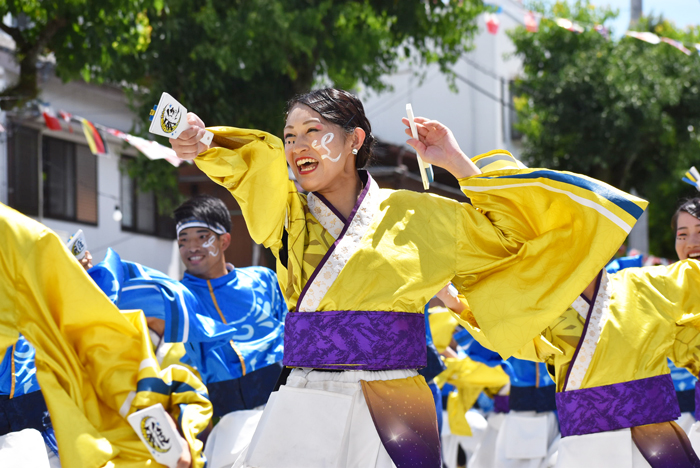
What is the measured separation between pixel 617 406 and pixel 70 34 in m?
5.55

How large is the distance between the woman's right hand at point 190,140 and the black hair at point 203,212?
229 centimetres

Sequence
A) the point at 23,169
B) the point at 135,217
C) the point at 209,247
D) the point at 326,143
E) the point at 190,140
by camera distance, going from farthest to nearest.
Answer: the point at 135,217
the point at 23,169
the point at 209,247
the point at 326,143
the point at 190,140

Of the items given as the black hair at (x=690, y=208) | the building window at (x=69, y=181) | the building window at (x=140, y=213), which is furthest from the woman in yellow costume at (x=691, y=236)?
the building window at (x=140, y=213)

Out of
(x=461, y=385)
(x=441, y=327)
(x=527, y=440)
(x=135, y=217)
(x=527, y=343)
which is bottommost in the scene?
(x=135, y=217)

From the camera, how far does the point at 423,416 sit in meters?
2.65

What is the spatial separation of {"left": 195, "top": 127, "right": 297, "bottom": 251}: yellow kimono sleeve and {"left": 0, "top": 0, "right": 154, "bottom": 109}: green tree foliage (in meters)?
4.66

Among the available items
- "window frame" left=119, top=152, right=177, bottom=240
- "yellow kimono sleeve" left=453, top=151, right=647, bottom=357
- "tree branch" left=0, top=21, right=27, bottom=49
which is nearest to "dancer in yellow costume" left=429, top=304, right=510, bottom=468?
"tree branch" left=0, top=21, right=27, bottom=49

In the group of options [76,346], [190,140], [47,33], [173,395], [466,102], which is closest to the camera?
[190,140]

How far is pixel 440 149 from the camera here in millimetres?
2846

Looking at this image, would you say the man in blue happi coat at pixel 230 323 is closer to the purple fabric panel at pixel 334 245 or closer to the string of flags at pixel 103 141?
the string of flags at pixel 103 141

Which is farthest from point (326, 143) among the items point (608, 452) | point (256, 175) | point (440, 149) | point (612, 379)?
point (608, 452)

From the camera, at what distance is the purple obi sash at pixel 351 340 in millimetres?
2543

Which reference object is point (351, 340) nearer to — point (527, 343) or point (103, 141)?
point (527, 343)

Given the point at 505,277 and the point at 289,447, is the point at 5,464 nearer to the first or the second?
the point at 289,447
